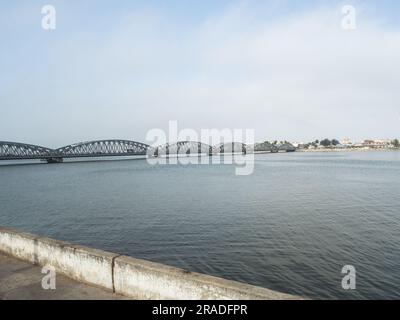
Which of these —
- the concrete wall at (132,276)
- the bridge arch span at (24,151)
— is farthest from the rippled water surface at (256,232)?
the bridge arch span at (24,151)

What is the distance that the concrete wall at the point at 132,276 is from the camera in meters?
5.13

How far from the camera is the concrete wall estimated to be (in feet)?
16.8

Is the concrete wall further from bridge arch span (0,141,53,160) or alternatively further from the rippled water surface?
bridge arch span (0,141,53,160)

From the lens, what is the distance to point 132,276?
5.95m

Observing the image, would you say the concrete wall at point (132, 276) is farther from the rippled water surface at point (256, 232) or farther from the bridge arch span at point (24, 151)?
the bridge arch span at point (24, 151)

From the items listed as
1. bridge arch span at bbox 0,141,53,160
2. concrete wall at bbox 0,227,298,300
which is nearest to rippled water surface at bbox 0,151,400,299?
concrete wall at bbox 0,227,298,300

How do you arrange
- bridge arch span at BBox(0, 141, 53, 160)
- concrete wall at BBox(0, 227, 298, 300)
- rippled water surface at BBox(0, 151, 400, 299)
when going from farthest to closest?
bridge arch span at BBox(0, 141, 53, 160) < rippled water surface at BBox(0, 151, 400, 299) < concrete wall at BBox(0, 227, 298, 300)

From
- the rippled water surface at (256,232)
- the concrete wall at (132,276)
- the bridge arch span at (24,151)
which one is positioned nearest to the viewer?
the concrete wall at (132,276)

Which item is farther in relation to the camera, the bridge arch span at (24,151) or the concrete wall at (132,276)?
the bridge arch span at (24,151)

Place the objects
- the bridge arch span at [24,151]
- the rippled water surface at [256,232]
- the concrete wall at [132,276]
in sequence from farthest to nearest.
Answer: the bridge arch span at [24,151], the rippled water surface at [256,232], the concrete wall at [132,276]

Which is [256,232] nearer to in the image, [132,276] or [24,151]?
[132,276]
